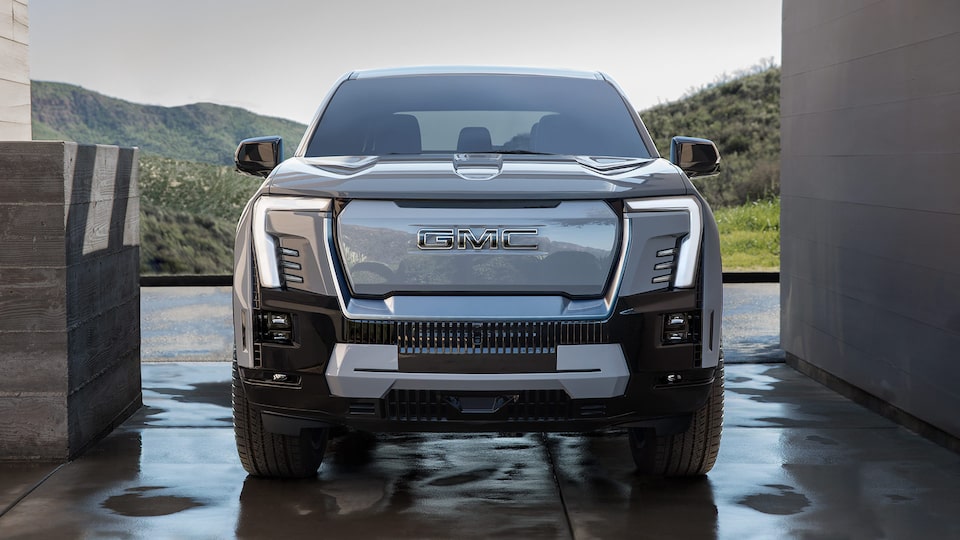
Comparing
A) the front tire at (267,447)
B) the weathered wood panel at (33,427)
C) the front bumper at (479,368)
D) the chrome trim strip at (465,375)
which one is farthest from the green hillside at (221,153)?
the chrome trim strip at (465,375)

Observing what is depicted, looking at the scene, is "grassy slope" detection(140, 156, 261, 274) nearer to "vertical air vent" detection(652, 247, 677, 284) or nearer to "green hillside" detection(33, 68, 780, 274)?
"green hillside" detection(33, 68, 780, 274)

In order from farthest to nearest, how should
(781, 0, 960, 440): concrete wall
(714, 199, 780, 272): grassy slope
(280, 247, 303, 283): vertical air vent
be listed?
(714, 199, 780, 272): grassy slope < (781, 0, 960, 440): concrete wall < (280, 247, 303, 283): vertical air vent

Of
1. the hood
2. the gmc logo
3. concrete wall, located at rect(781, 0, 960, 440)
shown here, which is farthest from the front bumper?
concrete wall, located at rect(781, 0, 960, 440)

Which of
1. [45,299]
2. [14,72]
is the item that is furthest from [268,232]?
[14,72]

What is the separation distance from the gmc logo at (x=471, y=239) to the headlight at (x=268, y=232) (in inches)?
14.8

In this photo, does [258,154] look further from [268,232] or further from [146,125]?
[146,125]

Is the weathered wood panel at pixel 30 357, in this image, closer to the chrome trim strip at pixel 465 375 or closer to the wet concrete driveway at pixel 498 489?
the wet concrete driveway at pixel 498 489

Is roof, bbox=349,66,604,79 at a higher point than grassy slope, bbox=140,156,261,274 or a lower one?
higher

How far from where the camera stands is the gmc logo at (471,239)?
416 centimetres

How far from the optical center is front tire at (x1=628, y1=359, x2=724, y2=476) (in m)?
4.78

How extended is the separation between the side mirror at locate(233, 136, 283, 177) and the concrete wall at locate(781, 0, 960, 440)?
10.3 ft

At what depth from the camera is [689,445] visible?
16.0ft

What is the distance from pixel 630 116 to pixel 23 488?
3.13 m

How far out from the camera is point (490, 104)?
5613mm
